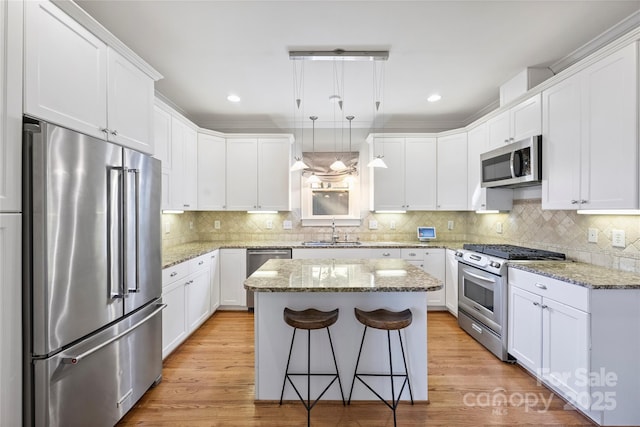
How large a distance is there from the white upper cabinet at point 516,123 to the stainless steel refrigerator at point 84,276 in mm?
3372

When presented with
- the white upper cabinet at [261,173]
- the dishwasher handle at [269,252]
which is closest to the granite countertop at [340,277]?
the dishwasher handle at [269,252]

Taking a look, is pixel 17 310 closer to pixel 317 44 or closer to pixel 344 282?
pixel 344 282

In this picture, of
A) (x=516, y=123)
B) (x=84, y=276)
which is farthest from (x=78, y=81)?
(x=516, y=123)

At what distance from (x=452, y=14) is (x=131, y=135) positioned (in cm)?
249

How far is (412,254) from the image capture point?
382cm

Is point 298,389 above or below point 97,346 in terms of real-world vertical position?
below

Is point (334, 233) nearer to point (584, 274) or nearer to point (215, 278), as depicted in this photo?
point (215, 278)

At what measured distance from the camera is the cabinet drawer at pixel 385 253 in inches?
151

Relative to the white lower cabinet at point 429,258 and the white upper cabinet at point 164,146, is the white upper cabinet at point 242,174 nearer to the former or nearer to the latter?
the white upper cabinet at point 164,146

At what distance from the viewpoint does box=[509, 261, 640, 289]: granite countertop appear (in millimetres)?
1792

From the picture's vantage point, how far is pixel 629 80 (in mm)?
1842

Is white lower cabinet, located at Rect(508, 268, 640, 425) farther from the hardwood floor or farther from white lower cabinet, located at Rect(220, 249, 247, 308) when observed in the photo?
white lower cabinet, located at Rect(220, 249, 247, 308)

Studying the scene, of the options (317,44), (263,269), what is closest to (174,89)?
(317,44)

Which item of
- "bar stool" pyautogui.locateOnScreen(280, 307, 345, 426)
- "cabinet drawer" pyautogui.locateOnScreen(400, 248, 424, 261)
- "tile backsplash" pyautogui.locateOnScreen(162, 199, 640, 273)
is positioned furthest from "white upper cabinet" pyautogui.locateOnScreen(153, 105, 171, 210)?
"cabinet drawer" pyautogui.locateOnScreen(400, 248, 424, 261)
